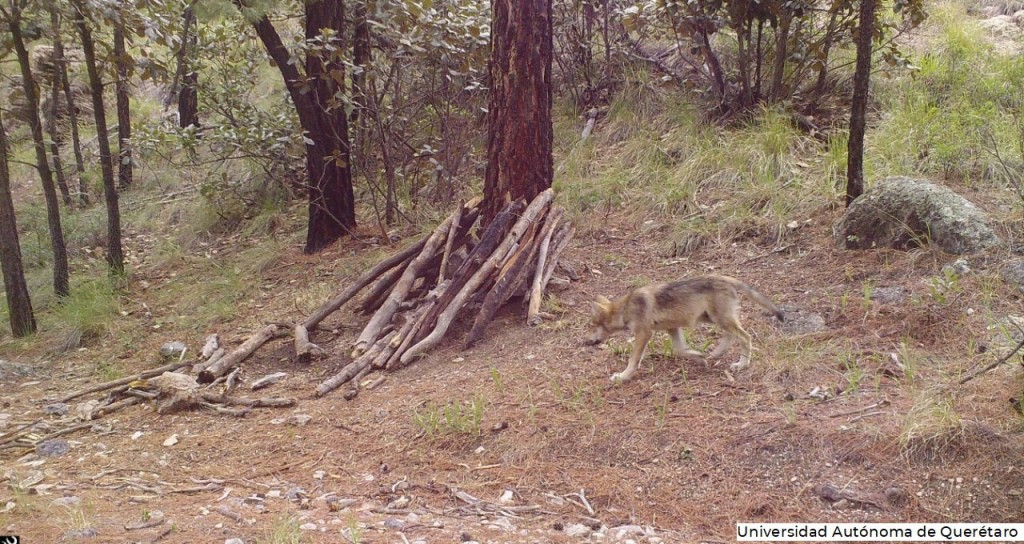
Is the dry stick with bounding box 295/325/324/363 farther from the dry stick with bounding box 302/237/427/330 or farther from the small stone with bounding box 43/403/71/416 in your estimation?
the small stone with bounding box 43/403/71/416

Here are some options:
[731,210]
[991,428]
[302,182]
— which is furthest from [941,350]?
[302,182]

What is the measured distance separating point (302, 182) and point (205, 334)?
3799 millimetres

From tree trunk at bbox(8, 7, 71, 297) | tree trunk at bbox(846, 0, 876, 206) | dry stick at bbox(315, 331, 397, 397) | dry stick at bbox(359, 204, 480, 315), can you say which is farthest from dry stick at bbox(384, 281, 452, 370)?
tree trunk at bbox(8, 7, 71, 297)

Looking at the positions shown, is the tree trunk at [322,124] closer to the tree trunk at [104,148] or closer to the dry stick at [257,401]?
the tree trunk at [104,148]

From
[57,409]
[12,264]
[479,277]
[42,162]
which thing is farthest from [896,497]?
[42,162]

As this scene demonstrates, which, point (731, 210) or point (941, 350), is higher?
point (731, 210)

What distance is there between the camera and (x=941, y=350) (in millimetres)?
4484

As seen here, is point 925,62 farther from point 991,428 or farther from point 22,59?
point 22,59

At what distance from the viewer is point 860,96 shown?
19.7 ft

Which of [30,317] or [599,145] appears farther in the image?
[599,145]

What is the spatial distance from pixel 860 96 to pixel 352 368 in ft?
14.8

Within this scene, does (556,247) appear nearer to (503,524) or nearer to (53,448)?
(503,524)

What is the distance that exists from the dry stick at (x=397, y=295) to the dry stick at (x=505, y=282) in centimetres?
74

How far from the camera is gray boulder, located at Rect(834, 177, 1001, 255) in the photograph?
552 centimetres
